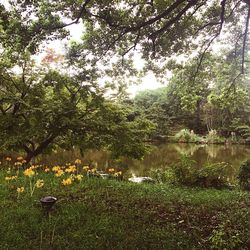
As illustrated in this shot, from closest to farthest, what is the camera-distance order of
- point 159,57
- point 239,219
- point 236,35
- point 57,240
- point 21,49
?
point 57,240
point 239,219
point 21,49
point 159,57
point 236,35

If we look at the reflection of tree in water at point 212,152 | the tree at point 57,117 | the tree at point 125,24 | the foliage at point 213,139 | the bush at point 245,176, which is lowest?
the reflection of tree in water at point 212,152

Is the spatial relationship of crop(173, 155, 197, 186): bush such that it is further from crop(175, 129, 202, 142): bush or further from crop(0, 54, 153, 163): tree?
crop(175, 129, 202, 142): bush

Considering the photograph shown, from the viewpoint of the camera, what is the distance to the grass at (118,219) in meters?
3.54

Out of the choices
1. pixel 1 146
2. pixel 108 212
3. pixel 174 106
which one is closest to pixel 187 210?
pixel 108 212

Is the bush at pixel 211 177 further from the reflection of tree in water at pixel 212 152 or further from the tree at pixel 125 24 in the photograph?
the reflection of tree in water at pixel 212 152

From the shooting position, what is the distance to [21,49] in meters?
5.21

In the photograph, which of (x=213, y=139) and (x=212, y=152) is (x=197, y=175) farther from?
Answer: (x=213, y=139)

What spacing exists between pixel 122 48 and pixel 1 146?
337 cm

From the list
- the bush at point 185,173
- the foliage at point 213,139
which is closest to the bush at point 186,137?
the foliage at point 213,139

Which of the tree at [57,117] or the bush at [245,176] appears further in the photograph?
the bush at [245,176]

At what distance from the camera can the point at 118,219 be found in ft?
13.6

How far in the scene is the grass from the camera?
139 inches

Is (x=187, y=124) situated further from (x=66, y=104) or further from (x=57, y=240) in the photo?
(x=57, y=240)

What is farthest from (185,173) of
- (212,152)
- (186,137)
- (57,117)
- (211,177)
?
(186,137)
